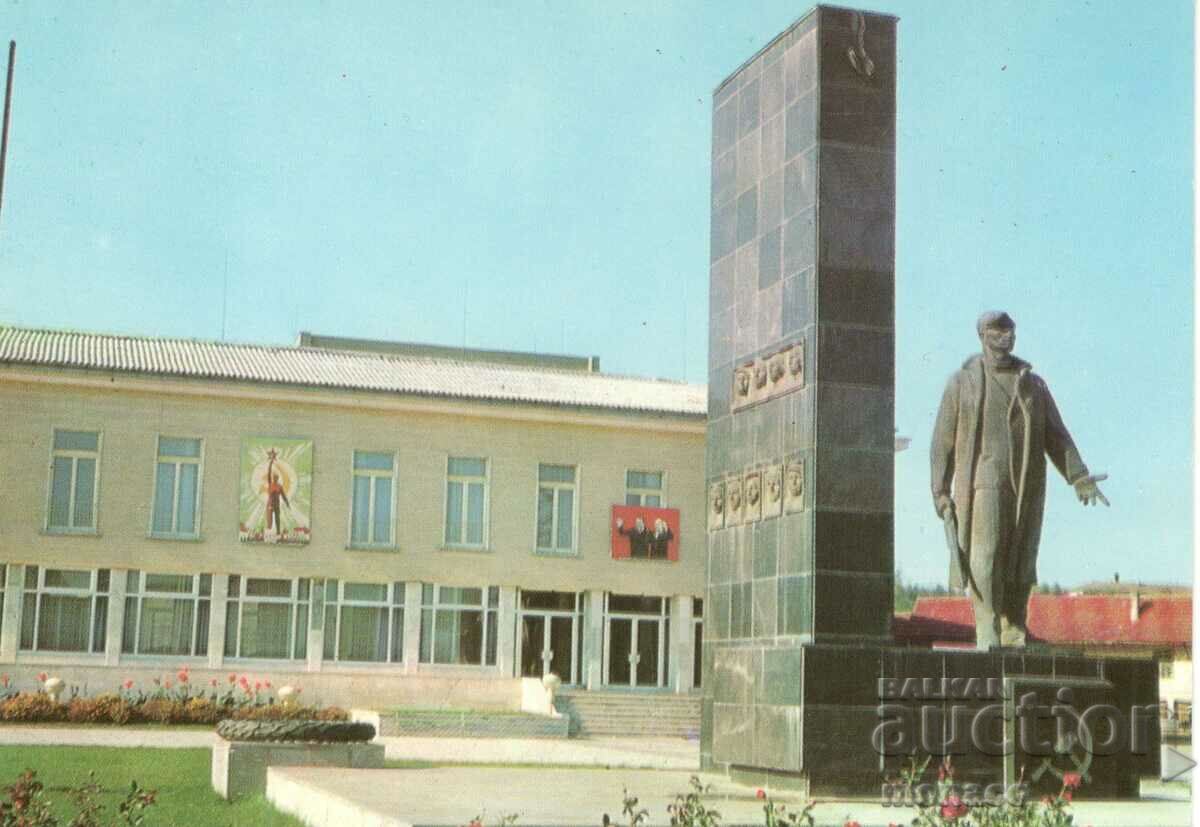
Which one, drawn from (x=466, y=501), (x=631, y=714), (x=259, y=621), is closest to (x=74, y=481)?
(x=259, y=621)

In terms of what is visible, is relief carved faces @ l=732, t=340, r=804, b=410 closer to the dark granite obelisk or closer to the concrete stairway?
the dark granite obelisk

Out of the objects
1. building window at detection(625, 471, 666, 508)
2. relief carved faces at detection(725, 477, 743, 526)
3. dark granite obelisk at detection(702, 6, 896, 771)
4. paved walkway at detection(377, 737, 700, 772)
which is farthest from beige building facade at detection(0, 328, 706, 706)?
dark granite obelisk at detection(702, 6, 896, 771)

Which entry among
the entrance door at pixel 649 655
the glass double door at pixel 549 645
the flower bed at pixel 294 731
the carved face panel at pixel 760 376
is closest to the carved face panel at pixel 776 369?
the carved face panel at pixel 760 376

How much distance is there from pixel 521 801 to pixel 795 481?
3708 mm

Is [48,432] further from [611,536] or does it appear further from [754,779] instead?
[754,779]

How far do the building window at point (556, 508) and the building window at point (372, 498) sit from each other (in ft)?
10.6

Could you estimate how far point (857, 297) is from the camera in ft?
42.9

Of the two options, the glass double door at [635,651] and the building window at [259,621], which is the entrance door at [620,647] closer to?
the glass double door at [635,651]

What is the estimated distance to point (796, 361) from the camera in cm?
1325

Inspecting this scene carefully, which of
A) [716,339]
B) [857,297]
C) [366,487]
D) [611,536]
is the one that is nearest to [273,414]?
[366,487]

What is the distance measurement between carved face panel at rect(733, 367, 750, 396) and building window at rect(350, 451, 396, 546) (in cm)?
2065

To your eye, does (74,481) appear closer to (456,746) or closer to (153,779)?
(456,746)

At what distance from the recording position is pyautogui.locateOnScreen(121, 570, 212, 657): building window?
108 feet

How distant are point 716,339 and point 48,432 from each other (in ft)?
69.4
